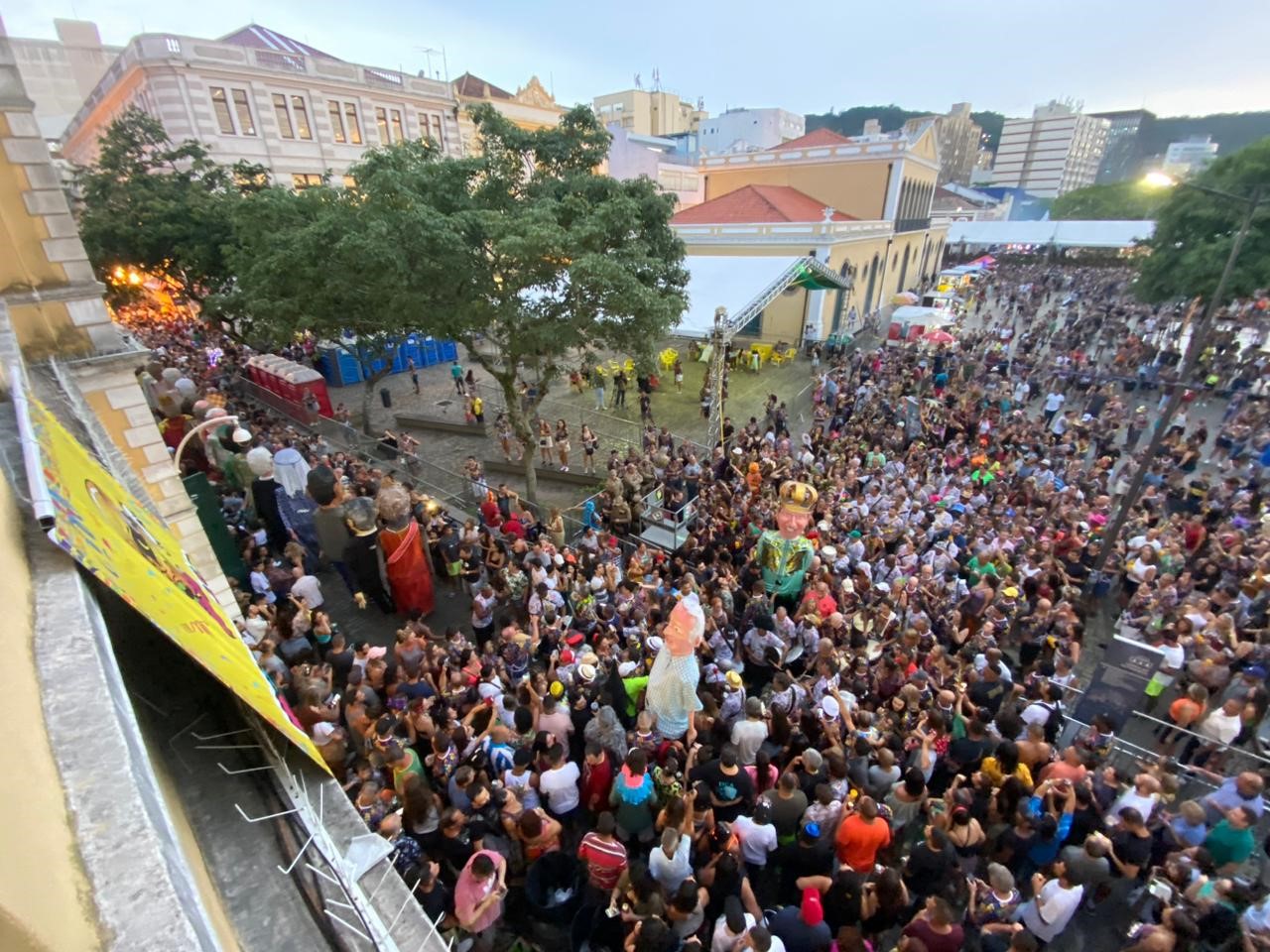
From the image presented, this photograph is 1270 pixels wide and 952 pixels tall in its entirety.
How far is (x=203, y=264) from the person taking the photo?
17.8 metres

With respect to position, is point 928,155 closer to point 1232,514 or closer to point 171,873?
point 1232,514

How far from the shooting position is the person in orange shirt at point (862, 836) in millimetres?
4863

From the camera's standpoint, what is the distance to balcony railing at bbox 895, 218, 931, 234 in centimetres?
3628

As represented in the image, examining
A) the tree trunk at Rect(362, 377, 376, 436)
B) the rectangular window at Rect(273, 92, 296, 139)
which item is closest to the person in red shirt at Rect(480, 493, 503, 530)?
the tree trunk at Rect(362, 377, 376, 436)

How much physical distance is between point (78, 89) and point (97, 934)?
2788 inches

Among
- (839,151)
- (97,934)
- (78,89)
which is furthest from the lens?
(78,89)

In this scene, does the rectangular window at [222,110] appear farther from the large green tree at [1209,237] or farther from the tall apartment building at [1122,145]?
the tall apartment building at [1122,145]

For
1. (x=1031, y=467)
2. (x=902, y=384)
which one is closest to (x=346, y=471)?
(x=1031, y=467)

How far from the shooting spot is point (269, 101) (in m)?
27.4

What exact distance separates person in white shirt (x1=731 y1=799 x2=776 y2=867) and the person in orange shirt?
1.82ft

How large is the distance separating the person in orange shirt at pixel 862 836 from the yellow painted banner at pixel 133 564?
4.02 m

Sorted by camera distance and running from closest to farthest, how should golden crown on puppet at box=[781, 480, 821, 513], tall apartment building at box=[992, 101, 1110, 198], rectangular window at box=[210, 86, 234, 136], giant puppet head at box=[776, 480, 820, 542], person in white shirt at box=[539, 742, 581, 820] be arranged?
person in white shirt at box=[539, 742, 581, 820] → giant puppet head at box=[776, 480, 820, 542] → golden crown on puppet at box=[781, 480, 821, 513] → rectangular window at box=[210, 86, 234, 136] → tall apartment building at box=[992, 101, 1110, 198]

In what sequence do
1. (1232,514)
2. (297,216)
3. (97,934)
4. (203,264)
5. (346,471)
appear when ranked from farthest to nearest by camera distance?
(203,264)
(297,216)
(346,471)
(1232,514)
(97,934)

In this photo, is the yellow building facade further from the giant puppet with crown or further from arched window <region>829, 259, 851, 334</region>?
the giant puppet with crown
